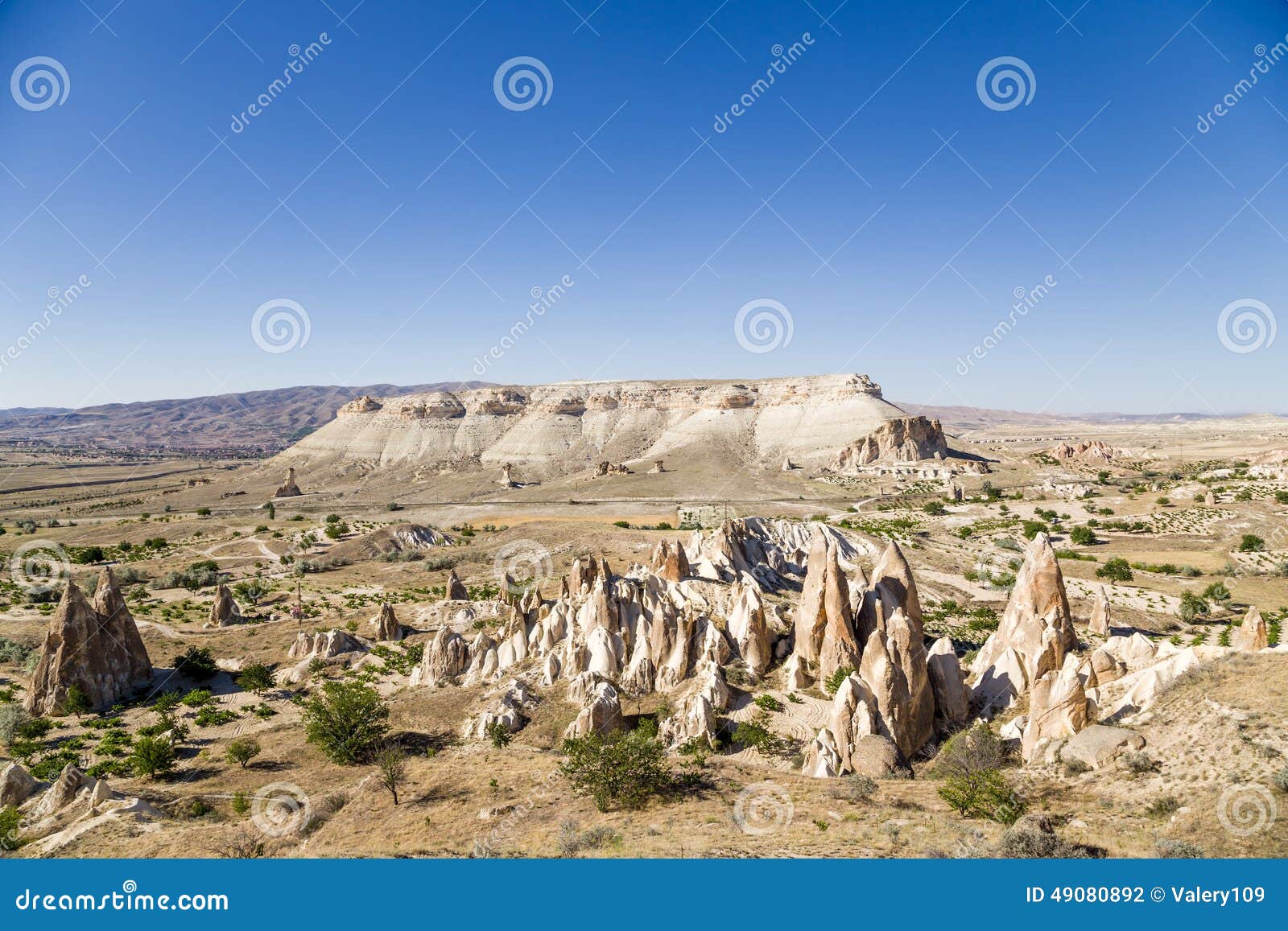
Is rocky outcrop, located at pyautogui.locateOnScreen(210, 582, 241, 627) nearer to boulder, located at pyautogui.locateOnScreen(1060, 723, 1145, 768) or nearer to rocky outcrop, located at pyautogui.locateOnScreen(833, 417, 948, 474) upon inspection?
boulder, located at pyautogui.locateOnScreen(1060, 723, 1145, 768)

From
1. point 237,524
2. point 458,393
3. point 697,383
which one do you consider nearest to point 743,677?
point 237,524

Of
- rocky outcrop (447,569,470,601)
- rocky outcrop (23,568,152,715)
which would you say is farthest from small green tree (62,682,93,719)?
rocky outcrop (447,569,470,601)

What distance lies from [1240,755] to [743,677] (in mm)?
15470

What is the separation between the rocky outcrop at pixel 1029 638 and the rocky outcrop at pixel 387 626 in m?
31.7

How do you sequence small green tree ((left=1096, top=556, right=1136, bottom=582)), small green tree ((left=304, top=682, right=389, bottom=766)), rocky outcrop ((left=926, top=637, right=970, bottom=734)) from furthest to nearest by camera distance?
small green tree ((left=1096, top=556, right=1136, bottom=582))
small green tree ((left=304, top=682, right=389, bottom=766))
rocky outcrop ((left=926, top=637, right=970, bottom=734))

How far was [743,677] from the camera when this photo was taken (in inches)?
1007

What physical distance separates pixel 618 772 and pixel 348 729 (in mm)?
11826

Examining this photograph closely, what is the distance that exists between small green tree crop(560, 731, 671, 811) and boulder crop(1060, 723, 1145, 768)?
11.7 m

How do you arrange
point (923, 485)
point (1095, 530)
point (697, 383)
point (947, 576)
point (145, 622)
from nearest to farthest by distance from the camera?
point (145, 622)
point (947, 576)
point (1095, 530)
point (923, 485)
point (697, 383)

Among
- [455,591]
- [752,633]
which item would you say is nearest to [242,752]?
[752,633]

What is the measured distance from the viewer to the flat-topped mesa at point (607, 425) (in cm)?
14662

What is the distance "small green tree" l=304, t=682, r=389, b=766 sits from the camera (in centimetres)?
2245

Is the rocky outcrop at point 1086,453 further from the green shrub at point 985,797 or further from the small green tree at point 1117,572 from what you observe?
the green shrub at point 985,797

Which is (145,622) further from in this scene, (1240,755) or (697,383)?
(697,383)
